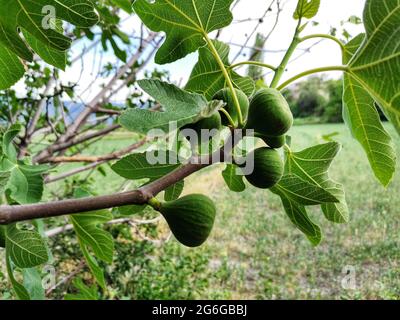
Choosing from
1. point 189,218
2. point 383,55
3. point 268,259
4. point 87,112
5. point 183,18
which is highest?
point 87,112

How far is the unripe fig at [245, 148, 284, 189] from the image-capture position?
645 millimetres

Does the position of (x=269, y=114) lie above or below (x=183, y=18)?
below

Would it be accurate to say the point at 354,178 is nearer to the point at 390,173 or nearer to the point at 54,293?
the point at 54,293

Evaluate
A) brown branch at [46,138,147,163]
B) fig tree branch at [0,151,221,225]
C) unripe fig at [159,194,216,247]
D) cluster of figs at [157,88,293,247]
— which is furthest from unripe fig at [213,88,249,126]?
brown branch at [46,138,147,163]

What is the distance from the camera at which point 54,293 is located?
307cm

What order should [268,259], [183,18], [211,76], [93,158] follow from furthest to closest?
[268,259] < [93,158] < [211,76] < [183,18]

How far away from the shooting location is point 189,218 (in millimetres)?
604

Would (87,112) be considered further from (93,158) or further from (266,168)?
(266,168)

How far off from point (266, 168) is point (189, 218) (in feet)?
0.45

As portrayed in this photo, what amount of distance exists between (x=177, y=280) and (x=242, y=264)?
5.09 feet

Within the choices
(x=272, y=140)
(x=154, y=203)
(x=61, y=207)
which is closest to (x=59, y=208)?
(x=61, y=207)

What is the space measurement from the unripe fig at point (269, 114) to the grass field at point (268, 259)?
1.52 meters
